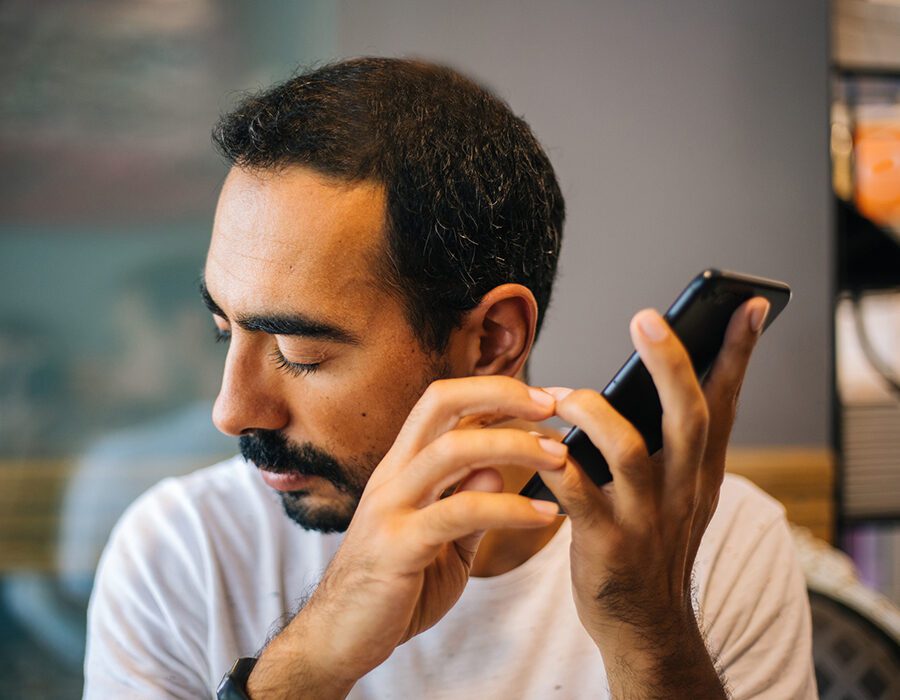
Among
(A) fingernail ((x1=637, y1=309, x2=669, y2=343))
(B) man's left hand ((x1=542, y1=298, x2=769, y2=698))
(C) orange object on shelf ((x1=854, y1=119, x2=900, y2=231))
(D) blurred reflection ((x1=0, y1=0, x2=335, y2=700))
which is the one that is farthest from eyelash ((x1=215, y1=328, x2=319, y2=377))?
(C) orange object on shelf ((x1=854, y1=119, x2=900, y2=231))

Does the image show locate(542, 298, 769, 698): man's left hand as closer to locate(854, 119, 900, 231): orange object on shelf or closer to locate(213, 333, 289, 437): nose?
locate(213, 333, 289, 437): nose

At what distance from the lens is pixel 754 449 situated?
7.57ft

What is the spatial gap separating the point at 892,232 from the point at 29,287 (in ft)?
7.67

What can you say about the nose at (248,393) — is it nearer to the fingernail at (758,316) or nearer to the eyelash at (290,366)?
the eyelash at (290,366)

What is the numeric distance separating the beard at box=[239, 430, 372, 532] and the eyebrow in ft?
0.44

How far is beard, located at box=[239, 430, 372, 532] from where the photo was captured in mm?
1044

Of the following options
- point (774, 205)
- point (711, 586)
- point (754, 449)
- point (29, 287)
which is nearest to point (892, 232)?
point (774, 205)

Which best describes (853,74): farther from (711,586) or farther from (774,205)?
(711,586)

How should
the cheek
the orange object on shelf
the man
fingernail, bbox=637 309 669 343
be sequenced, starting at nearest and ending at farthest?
fingernail, bbox=637 309 669 343 → the man → the cheek → the orange object on shelf

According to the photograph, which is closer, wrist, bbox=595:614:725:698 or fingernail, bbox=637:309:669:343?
fingernail, bbox=637:309:669:343

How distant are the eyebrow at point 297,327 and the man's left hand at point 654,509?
0.33 metres

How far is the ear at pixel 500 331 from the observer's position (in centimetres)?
108

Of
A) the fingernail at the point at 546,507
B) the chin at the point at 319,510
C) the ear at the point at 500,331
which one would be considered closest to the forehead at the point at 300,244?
the ear at the point at 500,331

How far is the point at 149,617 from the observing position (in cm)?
118
